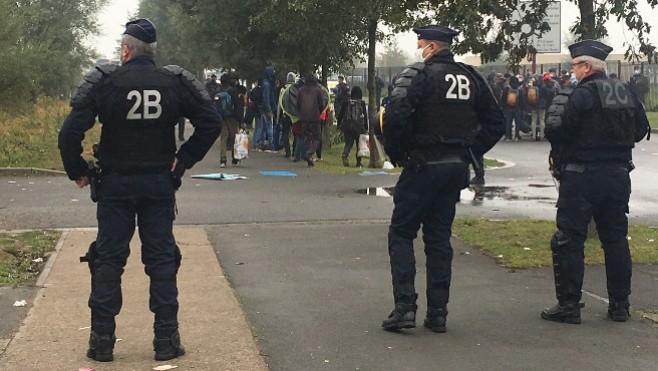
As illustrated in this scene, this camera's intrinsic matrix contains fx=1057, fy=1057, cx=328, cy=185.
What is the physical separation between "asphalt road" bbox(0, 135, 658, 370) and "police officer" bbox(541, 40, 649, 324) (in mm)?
242

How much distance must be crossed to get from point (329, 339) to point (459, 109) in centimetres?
159

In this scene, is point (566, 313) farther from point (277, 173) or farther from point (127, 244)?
point (277, 173)

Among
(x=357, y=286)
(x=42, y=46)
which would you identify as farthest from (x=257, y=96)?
(x=357, y=286)

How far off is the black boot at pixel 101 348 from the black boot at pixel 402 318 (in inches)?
66.8

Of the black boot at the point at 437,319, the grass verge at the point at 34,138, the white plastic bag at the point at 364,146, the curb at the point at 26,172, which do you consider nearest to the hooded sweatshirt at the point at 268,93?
the white plastic bag at the point at 364,146

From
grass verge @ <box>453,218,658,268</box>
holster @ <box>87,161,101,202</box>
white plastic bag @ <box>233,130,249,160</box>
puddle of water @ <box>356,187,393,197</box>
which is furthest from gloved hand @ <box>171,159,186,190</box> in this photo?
white plastic bag @ <box>233,130,249,160</box>

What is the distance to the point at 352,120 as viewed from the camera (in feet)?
63.1

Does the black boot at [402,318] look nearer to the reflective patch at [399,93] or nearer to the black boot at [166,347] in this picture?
the reflective patch at [399,93]

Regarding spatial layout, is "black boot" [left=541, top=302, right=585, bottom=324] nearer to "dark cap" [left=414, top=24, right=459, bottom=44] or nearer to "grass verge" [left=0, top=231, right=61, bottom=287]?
"dark cap" [left=414, top=24, right=459, bottom=44]

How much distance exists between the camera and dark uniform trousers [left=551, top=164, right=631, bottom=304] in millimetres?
6797

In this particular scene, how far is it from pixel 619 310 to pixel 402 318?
1494mm

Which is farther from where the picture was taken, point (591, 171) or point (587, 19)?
point (587, 19)

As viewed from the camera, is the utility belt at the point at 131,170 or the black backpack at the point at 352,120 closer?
the utility belt at the point at 131,170

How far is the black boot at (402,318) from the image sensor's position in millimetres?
6387
